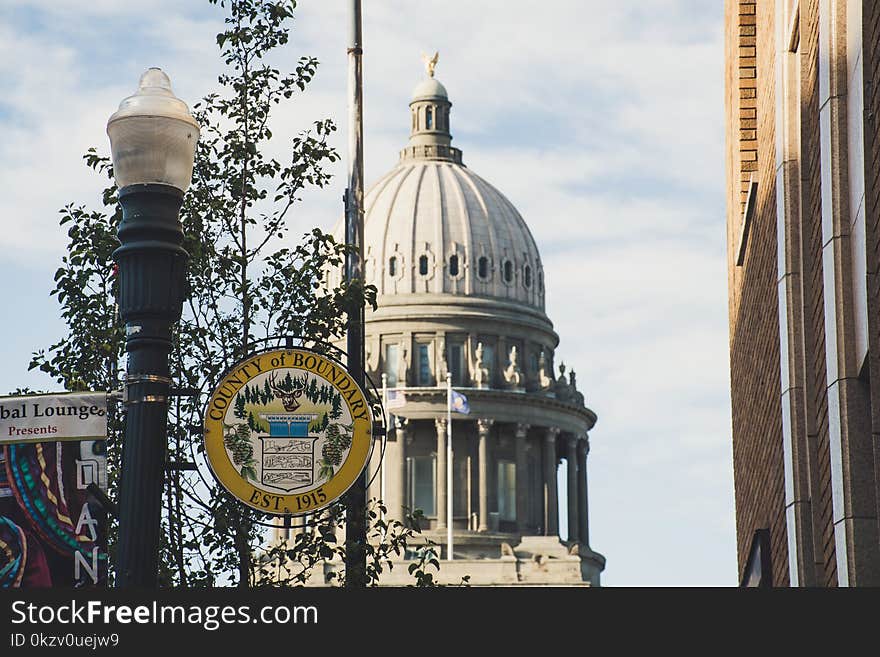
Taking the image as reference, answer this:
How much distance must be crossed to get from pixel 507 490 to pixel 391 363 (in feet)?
38.9

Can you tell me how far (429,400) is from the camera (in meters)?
134

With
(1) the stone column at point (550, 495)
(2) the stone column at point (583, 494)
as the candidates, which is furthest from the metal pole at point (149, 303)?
(2) the stone column at point (583, 494)

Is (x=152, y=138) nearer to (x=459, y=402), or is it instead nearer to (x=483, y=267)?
(x=459, y=402)

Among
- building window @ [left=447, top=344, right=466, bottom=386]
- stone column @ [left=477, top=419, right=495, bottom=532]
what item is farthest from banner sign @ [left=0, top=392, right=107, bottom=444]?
building window @ [left=447, top=344, right=466, bottom=386]

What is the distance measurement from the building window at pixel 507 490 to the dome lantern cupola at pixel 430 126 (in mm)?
25381

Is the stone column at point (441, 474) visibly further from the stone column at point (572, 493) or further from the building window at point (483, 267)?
the building window at point (483, 267)

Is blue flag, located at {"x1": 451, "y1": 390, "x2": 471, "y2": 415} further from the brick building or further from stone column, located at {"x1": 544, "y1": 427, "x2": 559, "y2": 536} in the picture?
→ the brick building

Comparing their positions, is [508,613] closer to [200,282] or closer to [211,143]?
[200,282]

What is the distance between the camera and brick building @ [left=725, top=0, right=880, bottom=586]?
14.4 meters

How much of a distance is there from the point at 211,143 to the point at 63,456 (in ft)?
20.7

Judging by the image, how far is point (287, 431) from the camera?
13414 mm

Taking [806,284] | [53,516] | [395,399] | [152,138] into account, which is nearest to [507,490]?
[395,399]

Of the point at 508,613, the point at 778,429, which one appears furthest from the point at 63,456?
the point at 778,429

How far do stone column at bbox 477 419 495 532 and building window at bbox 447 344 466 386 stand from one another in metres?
3.23
